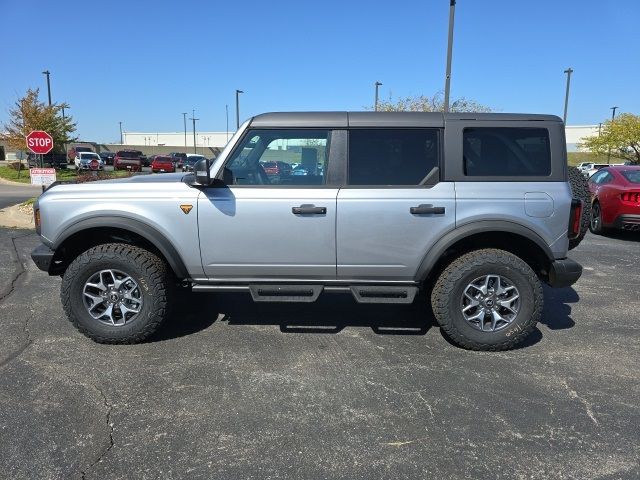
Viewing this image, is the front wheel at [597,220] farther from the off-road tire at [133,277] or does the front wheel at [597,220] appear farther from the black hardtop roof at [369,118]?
the off-road tire at [133,277]

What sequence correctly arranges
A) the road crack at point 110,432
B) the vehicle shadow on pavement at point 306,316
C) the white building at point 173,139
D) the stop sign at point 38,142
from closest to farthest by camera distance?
the road crack at point 110,432 < the vehicle shadow on pavement at point 306,316 < the stop sign at point 38,142 < the white building at point 173,139

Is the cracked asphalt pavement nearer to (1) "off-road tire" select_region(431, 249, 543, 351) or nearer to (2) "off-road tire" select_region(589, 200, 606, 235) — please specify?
(1) "off-road tire" select_region(431, 249, 543, 351)

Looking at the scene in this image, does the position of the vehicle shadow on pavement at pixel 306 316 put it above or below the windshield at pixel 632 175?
below

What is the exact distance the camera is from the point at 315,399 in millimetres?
3270

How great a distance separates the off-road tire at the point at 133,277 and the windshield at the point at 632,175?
29.6ft

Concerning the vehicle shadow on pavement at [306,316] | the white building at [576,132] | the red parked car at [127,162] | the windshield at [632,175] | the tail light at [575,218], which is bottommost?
the vehicle shadow on pavement at [306,316]

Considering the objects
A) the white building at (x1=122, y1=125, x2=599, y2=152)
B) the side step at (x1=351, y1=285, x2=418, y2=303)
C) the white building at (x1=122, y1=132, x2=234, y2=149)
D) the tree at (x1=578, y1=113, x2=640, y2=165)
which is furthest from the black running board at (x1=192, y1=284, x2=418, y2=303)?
the white building at (x1=122, y1=132, x2=234, y2=149)

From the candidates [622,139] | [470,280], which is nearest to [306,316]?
[470,280]

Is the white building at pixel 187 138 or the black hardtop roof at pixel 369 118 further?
the white building at pixel 187 138

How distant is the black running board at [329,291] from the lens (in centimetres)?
406

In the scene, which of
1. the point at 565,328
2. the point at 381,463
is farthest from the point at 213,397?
the point at 565,328

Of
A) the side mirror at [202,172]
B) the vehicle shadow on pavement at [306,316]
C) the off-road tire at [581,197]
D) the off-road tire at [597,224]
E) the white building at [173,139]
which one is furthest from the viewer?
the white building at [173,139]

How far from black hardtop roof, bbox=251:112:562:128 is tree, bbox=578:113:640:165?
4491cm

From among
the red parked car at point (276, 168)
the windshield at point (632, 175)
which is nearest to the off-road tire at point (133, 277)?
the red parked car at point (276, 168)
